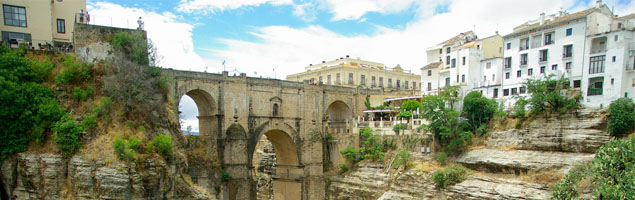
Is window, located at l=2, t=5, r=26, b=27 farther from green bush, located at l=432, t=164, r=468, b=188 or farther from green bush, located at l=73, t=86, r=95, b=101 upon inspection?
green bush, located at l=432, t=164, r=468, b=188

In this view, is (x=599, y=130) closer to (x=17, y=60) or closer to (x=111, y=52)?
(x=111, y=52)

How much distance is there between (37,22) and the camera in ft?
74.3

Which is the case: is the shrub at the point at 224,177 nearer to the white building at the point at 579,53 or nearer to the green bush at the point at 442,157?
the green bush at the point at 442,157

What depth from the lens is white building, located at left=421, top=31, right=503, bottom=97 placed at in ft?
123

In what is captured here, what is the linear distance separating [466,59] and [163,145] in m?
29.6

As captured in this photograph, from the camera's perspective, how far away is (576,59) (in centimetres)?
2919

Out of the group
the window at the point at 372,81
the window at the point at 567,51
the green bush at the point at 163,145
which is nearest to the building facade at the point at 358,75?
the window at the point at 372,81

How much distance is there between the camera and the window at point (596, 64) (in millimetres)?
27766

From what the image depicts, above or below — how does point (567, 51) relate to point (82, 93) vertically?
above

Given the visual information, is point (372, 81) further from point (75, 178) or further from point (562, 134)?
point (75, 178)

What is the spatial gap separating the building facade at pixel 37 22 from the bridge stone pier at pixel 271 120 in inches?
260

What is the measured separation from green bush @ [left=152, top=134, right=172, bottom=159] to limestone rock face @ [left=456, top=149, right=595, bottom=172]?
21.6 metres

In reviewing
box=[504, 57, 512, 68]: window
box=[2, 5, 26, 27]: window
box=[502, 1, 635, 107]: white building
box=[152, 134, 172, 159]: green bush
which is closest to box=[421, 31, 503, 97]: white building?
box=[504, 57, 512, 68]: window

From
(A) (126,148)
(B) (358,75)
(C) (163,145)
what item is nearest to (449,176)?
(C) (163,145)
